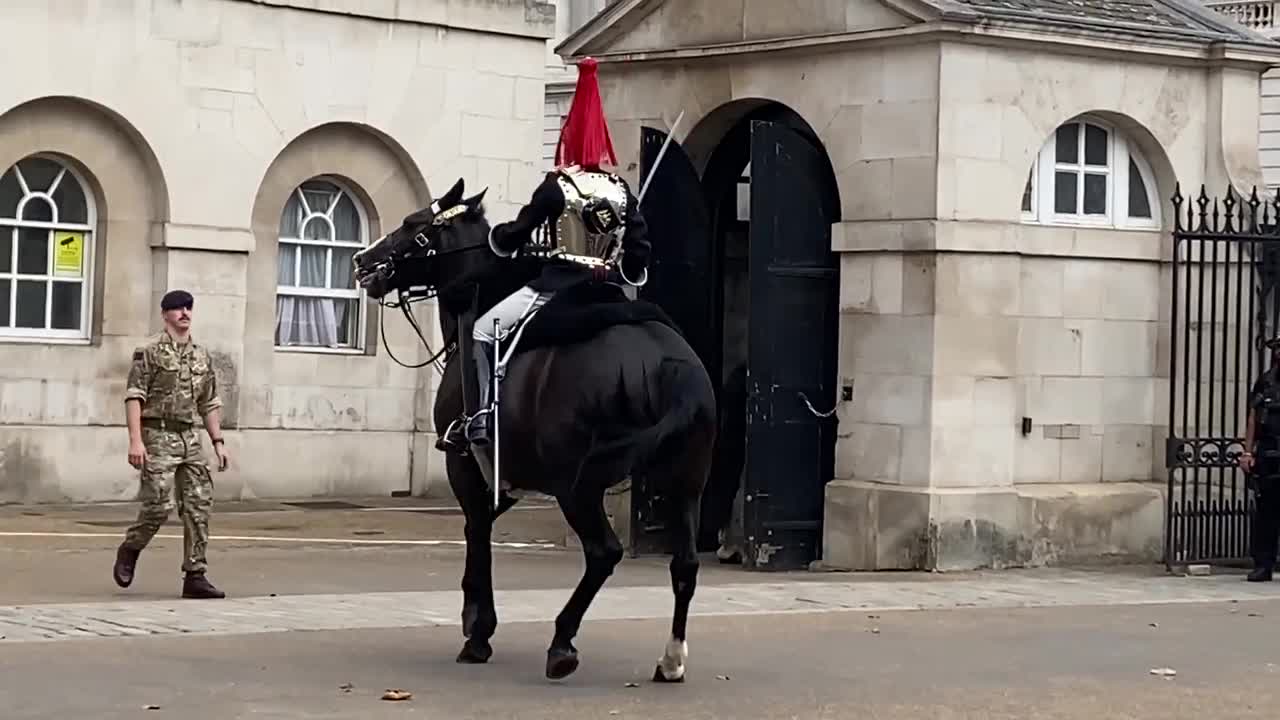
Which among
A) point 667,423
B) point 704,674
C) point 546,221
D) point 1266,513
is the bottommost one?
point 704,674

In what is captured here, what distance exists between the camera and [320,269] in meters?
24.3

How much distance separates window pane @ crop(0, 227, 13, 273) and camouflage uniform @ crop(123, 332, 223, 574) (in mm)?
8249

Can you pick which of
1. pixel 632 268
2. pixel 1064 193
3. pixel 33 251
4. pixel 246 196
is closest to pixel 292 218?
pixel 246 196

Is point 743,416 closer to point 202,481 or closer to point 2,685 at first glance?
point 202,481

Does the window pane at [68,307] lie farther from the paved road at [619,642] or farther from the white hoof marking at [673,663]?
the white hoof marking at [673,663]

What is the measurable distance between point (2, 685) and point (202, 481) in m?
4.21

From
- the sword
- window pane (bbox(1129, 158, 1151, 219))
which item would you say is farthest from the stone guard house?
the sword

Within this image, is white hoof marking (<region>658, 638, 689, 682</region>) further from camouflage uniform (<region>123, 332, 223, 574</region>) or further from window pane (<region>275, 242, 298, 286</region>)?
window pane (<region>275, 242, 298, 286</region>)

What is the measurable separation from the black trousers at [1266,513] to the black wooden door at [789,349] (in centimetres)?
295

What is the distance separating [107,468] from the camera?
2220 centimetres

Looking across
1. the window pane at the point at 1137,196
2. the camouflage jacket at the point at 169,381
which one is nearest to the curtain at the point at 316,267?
the window pane at the point at 1137,196

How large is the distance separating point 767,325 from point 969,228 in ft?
5.09

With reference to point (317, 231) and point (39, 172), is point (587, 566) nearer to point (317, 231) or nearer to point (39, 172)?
point (39, 172)

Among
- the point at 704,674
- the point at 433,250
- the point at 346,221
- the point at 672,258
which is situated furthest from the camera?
the point at 346,221
